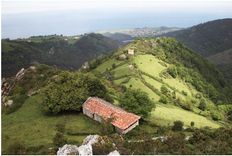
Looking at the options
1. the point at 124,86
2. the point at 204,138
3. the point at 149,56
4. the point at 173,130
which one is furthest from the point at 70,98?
the point at 149,56

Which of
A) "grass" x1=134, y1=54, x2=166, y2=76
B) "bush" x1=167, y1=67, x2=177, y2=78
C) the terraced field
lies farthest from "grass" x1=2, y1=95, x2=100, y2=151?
"bush" x1=167, y1=67, x2=177, y2=78

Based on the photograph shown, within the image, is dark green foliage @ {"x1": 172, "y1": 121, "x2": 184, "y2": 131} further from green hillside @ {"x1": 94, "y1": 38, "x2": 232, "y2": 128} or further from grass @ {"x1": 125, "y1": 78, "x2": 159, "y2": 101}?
grass @ {"x1": 125, "y1": 78, "x2": 159, "y2": 101}

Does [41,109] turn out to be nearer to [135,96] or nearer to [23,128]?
[23,128]

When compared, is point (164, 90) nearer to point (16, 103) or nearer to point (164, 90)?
point (164, 90)

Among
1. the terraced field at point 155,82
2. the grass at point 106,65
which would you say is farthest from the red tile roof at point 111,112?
the grass at point 106,65

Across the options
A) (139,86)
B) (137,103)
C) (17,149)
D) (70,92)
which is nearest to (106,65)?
(139,86)

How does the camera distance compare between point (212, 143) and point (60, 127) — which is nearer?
point (212, 143)

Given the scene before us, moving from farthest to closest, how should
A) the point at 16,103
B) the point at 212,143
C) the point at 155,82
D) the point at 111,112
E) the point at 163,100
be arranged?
the point at 155,82 < the point at 163,100 < the point at 16,103 < the point at 111,112 < the point at 212,143
